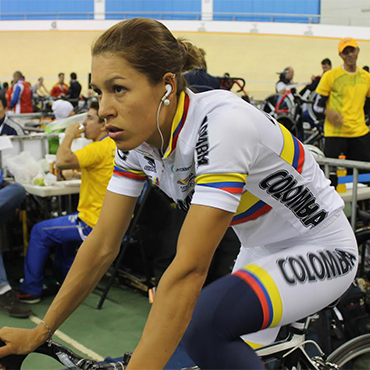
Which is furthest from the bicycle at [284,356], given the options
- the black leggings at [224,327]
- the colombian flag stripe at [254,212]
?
the colombian flag stripe at [254,212]

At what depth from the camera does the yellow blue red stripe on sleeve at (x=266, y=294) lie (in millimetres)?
1388

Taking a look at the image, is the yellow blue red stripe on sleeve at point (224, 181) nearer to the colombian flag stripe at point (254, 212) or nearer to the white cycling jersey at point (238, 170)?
the white cycling jersey at point (238, 170)

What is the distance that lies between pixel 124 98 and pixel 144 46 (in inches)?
5.0

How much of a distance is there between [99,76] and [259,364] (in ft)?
2.58

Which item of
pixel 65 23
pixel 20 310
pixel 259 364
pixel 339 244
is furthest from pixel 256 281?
pixel 65 23

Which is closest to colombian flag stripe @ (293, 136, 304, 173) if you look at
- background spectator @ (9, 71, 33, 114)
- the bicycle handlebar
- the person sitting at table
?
the bicycle handlebar

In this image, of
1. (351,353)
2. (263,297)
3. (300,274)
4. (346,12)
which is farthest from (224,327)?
(346,12)

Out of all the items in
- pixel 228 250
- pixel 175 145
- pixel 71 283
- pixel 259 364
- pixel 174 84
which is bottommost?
pixel 228 250

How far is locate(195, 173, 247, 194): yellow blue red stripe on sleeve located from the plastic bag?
3516mm

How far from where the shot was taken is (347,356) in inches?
86.4

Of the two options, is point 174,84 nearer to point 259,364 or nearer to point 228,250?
point 259,364

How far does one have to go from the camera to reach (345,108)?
5.12 metres

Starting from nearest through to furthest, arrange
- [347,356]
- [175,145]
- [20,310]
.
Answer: [175,145] → [347,356] → [20,310]

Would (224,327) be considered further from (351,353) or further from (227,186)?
(351,353)
